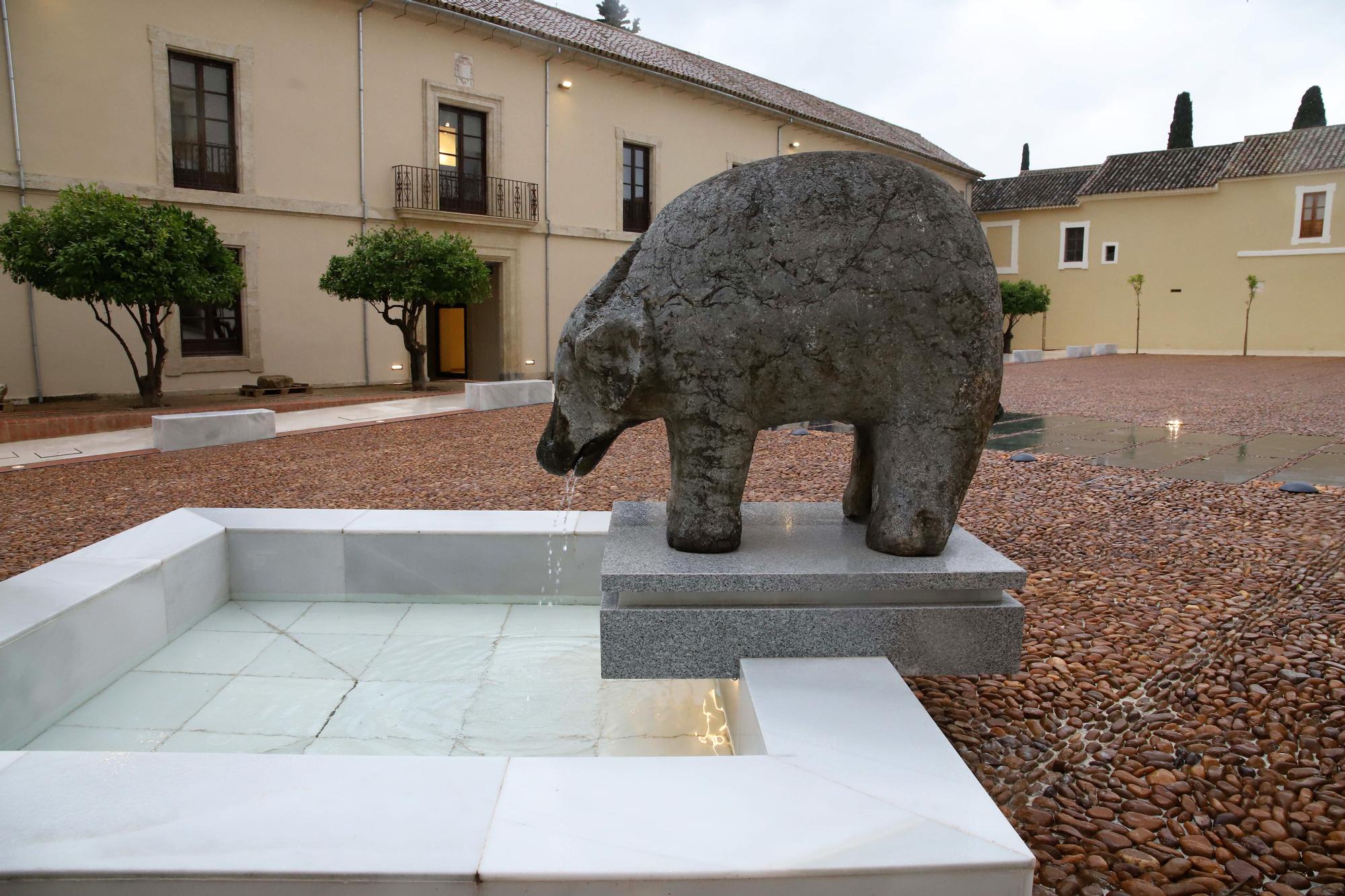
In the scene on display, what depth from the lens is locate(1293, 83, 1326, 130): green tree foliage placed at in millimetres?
28000

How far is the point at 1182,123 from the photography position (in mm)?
30594

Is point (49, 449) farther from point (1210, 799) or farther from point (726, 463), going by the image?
point (1210, 799)

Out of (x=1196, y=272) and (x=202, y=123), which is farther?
(x=1196, y=272)

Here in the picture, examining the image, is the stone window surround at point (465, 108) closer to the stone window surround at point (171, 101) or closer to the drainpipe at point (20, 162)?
the stone window surround at point (171, 101)

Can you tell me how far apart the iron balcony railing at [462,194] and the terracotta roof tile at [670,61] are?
109 inches

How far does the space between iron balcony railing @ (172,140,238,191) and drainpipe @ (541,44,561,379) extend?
19.3 ft

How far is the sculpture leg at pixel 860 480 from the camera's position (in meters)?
3.10

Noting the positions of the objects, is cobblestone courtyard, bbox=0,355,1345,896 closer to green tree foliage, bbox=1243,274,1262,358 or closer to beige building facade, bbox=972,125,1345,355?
green tree foliage, bbox=1243,274,1262,358

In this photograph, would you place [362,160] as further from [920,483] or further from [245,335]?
[920,483]

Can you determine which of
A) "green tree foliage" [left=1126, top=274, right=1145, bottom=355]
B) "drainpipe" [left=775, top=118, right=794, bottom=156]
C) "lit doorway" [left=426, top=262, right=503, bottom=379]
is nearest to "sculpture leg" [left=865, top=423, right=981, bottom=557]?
"lit doorway" [left=426, top=262, right=503, bottom=379]

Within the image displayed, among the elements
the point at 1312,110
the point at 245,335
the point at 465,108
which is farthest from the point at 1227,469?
the point at 1312,110

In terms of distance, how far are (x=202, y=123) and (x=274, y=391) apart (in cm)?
428

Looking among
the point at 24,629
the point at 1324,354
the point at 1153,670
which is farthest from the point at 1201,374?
the point at 24,629

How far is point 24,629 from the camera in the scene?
2684 millimetres
